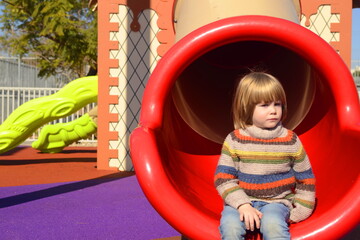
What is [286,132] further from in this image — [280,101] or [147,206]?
[147,206]

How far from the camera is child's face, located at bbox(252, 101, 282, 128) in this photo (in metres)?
1.84

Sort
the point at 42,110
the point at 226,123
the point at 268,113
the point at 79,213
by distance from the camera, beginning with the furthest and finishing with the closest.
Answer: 1. the point at 42,110
2. the point at 79,213
3. the point at 226,123
4. the point at 268,113

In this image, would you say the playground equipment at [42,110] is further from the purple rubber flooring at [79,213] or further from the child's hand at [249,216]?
the child's hand at [249,216]

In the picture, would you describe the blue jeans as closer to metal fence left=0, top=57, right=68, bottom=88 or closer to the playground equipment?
the playground equipment

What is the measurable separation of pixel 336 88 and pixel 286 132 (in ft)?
0.96

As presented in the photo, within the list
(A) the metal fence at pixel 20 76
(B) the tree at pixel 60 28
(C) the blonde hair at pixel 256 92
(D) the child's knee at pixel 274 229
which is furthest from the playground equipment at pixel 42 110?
(A) the metal fence at pixel 20 76

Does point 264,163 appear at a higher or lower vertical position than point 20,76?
lower

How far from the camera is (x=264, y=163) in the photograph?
185 centimetres

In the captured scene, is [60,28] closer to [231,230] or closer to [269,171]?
[269,171]

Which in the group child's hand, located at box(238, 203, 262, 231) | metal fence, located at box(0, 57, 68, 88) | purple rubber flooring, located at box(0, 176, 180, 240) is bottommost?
purple rubber flooring, located at box(0, 176, 180, 240)

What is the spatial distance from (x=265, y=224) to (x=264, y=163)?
0.29m

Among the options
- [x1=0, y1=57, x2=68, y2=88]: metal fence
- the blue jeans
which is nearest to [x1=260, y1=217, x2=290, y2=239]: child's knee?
the blue jeans

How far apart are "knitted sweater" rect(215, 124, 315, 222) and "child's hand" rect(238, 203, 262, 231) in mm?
85

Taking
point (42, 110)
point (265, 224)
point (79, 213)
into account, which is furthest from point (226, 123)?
point (42, 110)
